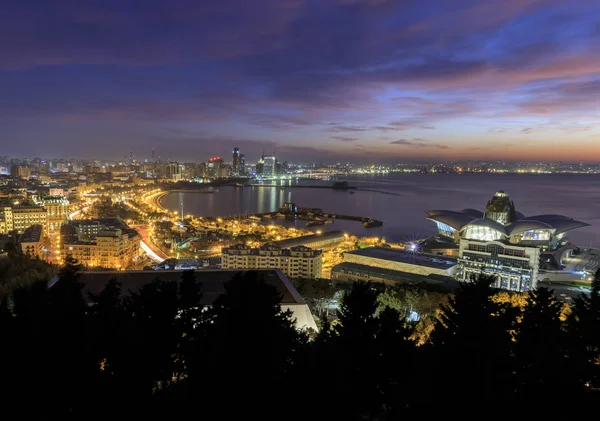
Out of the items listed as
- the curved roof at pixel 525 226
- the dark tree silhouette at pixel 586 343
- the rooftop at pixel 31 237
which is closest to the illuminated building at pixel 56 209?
the rooftop at pixel 31 237

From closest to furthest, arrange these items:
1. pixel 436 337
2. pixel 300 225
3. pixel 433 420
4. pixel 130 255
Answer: pixel 433 420 → pixel 436 337 → pixel 130 255 → pixel 300 225

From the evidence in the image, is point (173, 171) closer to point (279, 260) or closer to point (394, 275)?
point (279, 260)

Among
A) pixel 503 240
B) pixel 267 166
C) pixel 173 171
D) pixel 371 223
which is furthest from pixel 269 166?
pixel 503 240

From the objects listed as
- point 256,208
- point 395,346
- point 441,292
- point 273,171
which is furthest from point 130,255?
point 273,171

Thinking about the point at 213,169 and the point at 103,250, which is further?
the point at 213,169

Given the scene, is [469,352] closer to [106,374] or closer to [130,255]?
[106,374]

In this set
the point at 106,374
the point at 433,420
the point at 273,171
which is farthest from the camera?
the point at 273,171
